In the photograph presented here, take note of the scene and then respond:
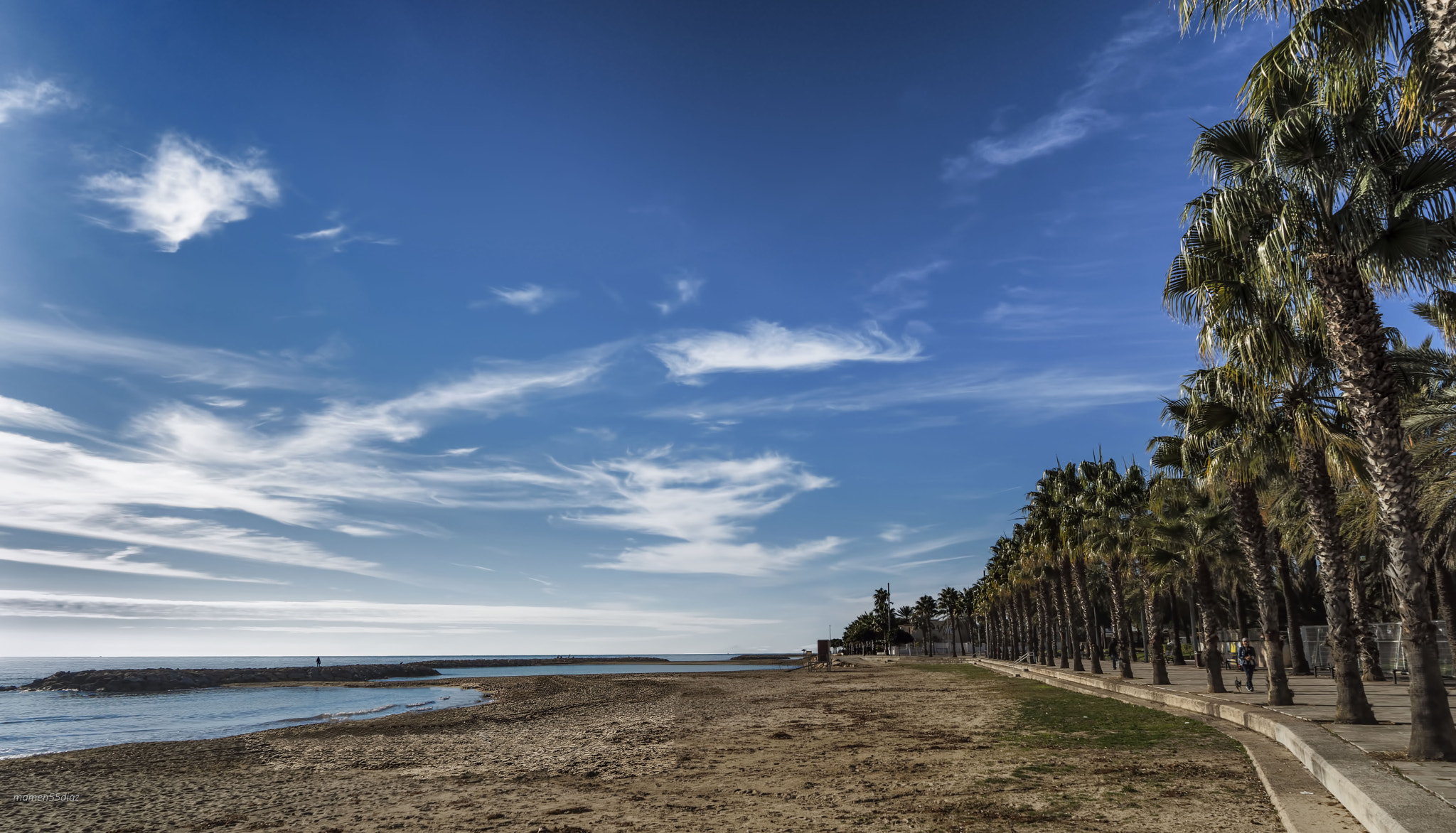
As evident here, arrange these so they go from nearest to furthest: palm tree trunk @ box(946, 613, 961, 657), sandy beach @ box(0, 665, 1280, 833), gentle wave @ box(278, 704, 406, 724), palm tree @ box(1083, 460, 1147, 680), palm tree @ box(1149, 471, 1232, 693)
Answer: sandy beach @ box(0, 665, 1280, 833), palm tree @ box(1149, 471, 1232, 693), palm tree @ box(1083, 460, 1147, 680), gentle wave @ box(278, 704, 406, 724), palm tree trunk @ box(946, 613, 961, 657)

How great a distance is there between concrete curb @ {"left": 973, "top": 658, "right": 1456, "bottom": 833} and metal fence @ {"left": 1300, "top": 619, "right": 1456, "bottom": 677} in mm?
12121

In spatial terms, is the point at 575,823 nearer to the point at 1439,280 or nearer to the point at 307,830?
the point at 307,830

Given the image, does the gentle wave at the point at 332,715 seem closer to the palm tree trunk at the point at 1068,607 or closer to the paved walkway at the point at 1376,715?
the paved walkway at the point at 1376,715

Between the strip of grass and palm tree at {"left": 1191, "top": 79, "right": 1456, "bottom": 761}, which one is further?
the strip of grass

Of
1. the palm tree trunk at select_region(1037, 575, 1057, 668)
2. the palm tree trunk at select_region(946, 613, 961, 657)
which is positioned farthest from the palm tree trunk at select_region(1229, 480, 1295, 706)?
the palm tree trunk at select_region(946, 613, 961, 657)

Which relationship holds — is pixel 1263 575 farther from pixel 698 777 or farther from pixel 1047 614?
pixel 1047 614

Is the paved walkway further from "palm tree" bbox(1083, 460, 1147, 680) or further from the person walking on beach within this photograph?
"palm tree" bbox(1083, 460, 1147, 680)

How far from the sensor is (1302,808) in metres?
9.32

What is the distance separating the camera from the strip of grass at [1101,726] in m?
16.2

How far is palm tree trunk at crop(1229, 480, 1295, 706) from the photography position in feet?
63.4

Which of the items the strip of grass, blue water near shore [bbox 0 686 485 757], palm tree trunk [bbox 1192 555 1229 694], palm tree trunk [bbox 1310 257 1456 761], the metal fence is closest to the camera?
palm tree trunk [bbox 1310 257 1456 761]

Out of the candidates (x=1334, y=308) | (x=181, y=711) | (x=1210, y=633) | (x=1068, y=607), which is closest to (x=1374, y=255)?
(x=1334, y=308)

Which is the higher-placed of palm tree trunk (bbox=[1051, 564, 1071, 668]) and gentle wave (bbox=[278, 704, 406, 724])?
palm tree trunk (bbox=[1051, 564, 1071, 668])

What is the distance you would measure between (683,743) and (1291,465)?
55.3 feet
